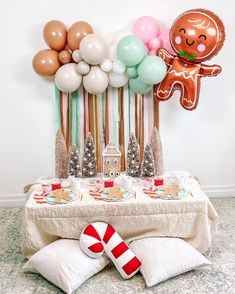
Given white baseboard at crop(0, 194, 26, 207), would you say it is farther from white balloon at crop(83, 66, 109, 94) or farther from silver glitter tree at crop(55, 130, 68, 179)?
white balloon at crop(83, 66, 109, 94)

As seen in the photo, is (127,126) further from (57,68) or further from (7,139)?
(7,139)

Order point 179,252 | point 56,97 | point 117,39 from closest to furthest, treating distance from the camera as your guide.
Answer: point 179,252, point 117,39, point 56,97

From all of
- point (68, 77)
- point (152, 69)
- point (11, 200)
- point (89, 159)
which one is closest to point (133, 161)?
point (89, 159)

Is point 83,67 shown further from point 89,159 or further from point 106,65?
point 89,159

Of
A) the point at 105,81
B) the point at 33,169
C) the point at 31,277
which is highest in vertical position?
the point at 105,81

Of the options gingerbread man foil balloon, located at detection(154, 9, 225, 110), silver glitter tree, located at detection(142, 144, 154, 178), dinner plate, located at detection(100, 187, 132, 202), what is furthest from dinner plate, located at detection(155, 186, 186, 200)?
gingerbread man foil balloon, located at detection(154, 9, 225, 110)

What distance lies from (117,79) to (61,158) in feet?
2.34

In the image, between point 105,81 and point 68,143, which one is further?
point 68,143

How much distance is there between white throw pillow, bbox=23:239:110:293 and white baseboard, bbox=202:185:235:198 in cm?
149

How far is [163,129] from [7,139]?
129 cm

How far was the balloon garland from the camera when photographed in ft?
9.45

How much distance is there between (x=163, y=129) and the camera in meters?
3.48

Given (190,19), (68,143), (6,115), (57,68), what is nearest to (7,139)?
(6,115)

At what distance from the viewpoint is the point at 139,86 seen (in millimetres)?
3086
